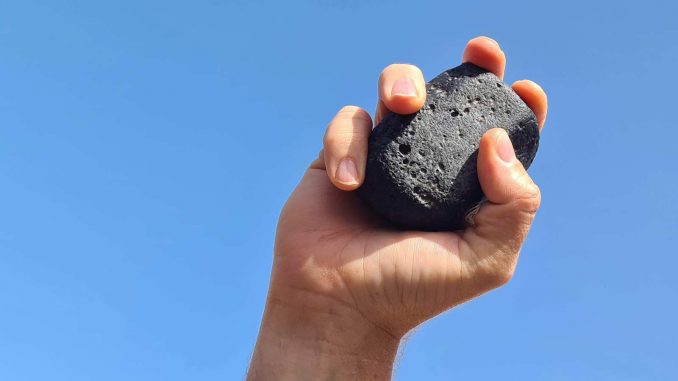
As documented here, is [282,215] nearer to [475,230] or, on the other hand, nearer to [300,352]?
[300,352]

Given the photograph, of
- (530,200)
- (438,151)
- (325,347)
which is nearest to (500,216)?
(530,200)

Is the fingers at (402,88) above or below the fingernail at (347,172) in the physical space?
above

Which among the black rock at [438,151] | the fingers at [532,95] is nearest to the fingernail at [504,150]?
the black rock at [438,151]

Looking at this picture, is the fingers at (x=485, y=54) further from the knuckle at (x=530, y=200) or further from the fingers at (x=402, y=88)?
the knuckle at (x=530, y=200)

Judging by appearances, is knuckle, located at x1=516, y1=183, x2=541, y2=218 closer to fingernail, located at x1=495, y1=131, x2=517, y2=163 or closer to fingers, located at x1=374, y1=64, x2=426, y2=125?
fingernail, located at x1=495, y1=131, x2=517, y2=163

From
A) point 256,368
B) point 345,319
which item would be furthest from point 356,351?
point 256,368

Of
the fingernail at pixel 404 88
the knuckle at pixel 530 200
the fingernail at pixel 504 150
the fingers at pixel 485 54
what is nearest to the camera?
the knuckle at pixel 530 200
